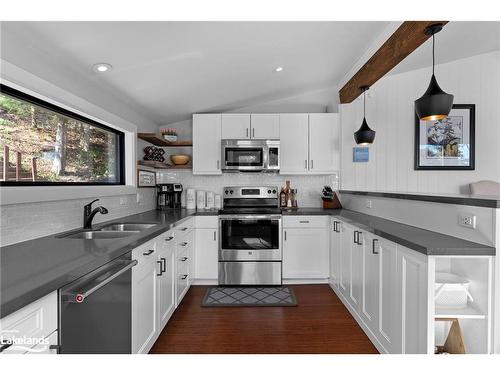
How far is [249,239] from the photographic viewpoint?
130 inches

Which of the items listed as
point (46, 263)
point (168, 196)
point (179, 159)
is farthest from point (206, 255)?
point (46, 263)

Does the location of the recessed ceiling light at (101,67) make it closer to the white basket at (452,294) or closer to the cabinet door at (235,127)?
the cabinet door at (235,127)

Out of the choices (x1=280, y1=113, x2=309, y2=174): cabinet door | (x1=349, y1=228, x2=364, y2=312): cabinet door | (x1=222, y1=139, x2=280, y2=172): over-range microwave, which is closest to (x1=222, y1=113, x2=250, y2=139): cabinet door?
(x1=222, y1=139, x2=280, y2=172): over-range microwave

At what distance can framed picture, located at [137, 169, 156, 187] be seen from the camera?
3172 mm

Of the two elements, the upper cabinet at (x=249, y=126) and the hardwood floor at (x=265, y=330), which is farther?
the upper cabinet at (x=249, y=126)

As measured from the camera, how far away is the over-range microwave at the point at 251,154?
359 centimetres

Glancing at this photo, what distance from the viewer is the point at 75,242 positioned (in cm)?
158

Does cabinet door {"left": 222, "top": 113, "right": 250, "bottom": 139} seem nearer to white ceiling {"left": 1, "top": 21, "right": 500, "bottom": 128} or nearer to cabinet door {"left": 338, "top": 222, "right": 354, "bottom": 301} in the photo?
white ceiling {"left": 1, "top": 21, "right": 500, "bottom": 128}

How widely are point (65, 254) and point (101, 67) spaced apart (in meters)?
1.37

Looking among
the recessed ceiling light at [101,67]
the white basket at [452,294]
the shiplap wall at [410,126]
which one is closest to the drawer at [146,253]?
the recessed ceiling light at [101,67]

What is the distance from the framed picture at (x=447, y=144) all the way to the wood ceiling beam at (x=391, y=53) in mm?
1106

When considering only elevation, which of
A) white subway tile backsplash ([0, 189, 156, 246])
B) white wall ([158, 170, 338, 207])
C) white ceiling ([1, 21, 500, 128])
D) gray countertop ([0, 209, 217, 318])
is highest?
white ceiling ([1, 21, 500, 128])

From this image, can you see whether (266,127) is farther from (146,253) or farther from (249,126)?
(146,253)

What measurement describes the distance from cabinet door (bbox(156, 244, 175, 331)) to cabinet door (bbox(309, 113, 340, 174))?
218 centimetres
